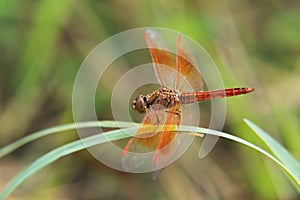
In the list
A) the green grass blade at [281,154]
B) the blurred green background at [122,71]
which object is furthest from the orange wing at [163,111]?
the blurred green background at [122,71]

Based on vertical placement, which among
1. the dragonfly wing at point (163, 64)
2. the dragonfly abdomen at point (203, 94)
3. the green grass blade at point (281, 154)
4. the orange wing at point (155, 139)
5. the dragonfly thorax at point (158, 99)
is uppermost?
the dragonfly wing at point (163, 64)

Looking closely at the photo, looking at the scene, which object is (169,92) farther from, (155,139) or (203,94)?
(155,139)

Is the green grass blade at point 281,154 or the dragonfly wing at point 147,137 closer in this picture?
the green grass blade at point 281,154

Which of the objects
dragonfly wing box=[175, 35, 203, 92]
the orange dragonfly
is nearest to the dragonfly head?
the orange dragonfly

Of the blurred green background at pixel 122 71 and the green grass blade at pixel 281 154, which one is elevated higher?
the blurred green background at pixel 122 71

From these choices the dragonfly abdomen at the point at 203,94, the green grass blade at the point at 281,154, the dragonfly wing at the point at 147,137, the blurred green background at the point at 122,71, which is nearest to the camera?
the green grass blade at the point at 281,154

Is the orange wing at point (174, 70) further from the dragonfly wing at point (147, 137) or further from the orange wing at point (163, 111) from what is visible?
the dragonfly wing at point (147, 137)

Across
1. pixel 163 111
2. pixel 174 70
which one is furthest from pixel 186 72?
pixel 163 111

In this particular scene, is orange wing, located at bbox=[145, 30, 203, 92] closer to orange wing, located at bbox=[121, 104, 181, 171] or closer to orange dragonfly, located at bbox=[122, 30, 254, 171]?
orange dragonfly, located at bbox=[122, 30, 254, 171]

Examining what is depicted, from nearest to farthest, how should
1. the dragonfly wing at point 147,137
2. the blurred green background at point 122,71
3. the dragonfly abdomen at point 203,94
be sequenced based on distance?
the dragonfly wing at point 147,137
the dragonfly abdomen at point 203,94
the blurred green background at point 122,71
